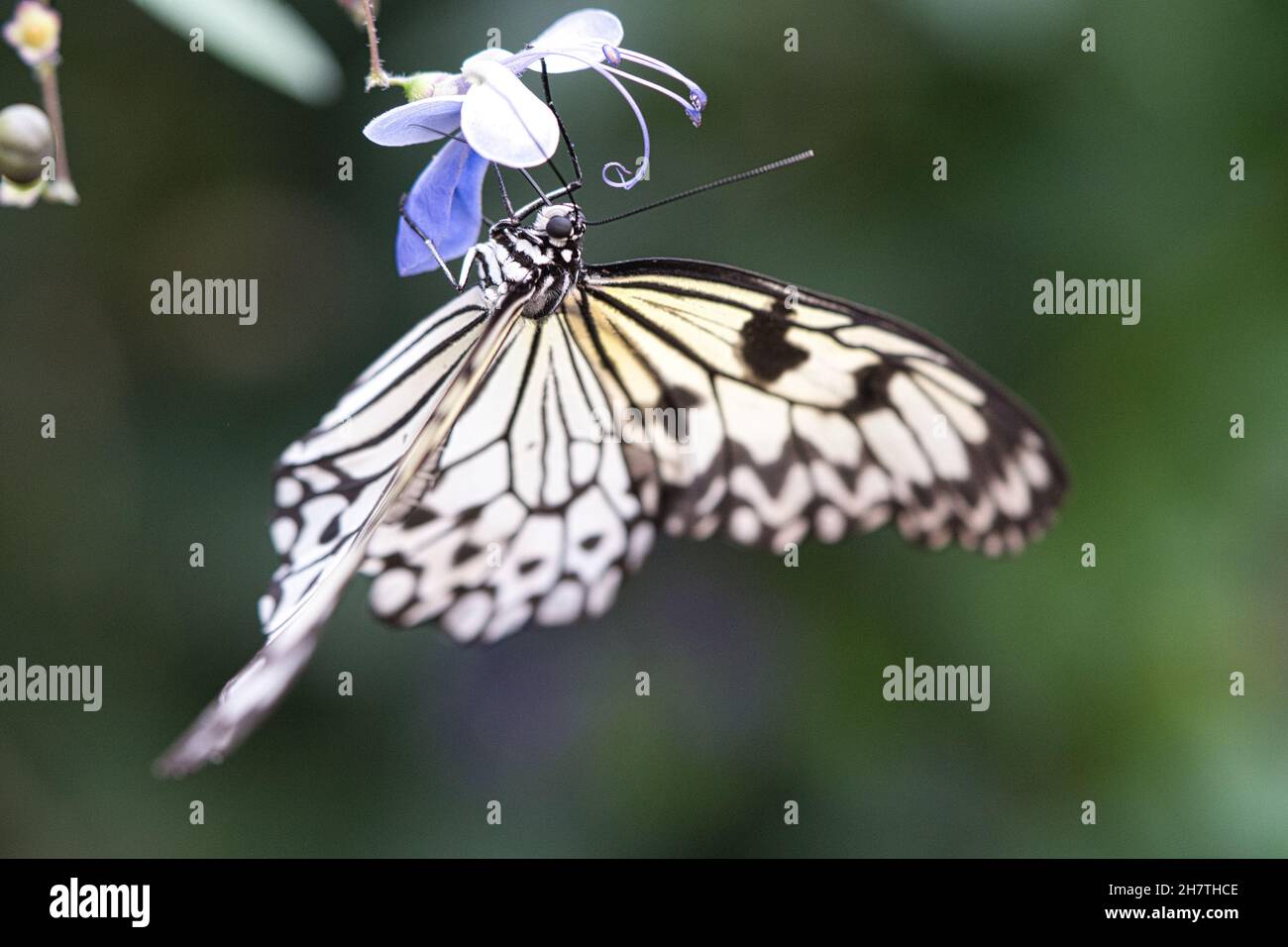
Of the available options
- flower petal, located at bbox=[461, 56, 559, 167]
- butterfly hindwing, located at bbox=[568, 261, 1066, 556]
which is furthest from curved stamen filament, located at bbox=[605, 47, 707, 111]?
butterfly hindwing, located at bbox=[568, 261, 1066, 556]

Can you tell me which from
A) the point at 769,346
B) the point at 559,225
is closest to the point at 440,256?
the point at 559,225

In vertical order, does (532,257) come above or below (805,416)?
above

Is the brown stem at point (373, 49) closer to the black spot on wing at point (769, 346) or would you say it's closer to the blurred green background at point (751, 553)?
the black spot on wing at point (769, 346)

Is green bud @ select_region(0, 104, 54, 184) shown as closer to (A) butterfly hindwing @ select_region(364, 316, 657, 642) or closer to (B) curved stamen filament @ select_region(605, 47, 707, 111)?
(B) curved stamen filament @ select_region(605, 47, 707, 111)

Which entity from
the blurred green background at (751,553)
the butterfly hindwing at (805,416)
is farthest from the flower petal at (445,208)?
the blurred green background at (751,553)

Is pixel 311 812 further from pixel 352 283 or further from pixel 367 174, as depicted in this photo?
pixel 367 174

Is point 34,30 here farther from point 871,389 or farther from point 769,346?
point 871,389
